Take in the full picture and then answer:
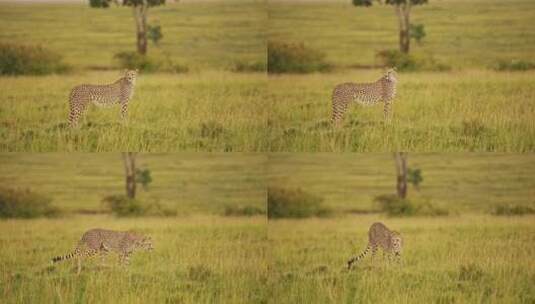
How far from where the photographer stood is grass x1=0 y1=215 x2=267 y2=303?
4965mm

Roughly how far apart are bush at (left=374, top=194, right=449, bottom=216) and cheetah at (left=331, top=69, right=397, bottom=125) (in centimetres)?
41

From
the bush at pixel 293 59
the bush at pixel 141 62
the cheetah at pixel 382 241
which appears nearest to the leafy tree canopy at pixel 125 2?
the bush at pixel 141 62

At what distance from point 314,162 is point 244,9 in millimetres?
858

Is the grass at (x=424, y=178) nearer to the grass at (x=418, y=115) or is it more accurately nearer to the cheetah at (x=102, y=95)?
the grass at (x=418, y=115)

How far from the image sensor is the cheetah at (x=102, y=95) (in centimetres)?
498

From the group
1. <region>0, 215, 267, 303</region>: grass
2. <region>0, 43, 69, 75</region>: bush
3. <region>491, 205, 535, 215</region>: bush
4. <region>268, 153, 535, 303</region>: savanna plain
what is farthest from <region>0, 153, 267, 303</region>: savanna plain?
<region>491, 205, 535, 215</region>: bush

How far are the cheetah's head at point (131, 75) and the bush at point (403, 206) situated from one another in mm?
1365

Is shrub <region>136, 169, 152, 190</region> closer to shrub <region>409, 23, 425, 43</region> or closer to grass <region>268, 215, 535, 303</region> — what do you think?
grass <region>268, 215, 535, 303</region>

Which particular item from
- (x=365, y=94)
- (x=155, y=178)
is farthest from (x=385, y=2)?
(x=155, y=178)

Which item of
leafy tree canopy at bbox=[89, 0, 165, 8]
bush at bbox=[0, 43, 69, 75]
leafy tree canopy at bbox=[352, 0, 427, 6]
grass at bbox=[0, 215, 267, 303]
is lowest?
grass at bbox=[0, 215, 267, 303]

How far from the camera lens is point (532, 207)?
4.93 metres


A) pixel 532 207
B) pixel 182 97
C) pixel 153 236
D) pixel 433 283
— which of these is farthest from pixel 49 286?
pixel 532 207

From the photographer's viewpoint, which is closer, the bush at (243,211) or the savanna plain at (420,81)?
the savanna plain at (420,81)

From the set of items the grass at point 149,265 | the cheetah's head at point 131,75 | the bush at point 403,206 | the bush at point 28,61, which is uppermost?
the bush at point 28,61
